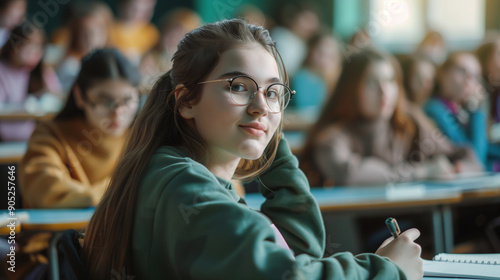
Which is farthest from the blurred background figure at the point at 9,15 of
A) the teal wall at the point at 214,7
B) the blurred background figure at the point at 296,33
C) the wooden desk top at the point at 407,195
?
the wooden desk top at the point at 407,195

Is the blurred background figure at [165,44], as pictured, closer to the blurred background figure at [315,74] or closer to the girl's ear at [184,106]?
the blurred background figure at [315,74]

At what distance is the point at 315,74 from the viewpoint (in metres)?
5.01

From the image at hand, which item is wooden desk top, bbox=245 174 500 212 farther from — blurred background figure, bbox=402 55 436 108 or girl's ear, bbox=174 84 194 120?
girl's ear, bbox=174 84 194 120

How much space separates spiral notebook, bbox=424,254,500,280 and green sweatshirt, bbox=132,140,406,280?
10.0 inches

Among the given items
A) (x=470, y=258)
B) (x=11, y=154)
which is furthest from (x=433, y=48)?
(x=470, y=258)

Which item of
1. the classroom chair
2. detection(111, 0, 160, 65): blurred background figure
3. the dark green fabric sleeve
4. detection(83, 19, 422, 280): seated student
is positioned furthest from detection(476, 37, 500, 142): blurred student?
the classroom chair

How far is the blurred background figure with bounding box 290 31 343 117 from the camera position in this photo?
16.3ft

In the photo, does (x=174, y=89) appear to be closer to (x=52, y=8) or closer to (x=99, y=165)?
(x=99, y=165)

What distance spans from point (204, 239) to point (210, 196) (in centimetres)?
6

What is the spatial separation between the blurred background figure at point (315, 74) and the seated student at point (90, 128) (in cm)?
247

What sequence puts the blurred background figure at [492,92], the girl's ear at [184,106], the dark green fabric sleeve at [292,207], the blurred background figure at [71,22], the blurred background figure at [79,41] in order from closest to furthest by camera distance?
the girl's ear at [184,106], the dark green fabric sleeve at [292,207], the blurred background figure at [492,92], the blurred background figure at [79,41], the blurred background figure at [71,22]

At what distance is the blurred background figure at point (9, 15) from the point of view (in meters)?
4.59

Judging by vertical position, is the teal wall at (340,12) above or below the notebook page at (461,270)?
below

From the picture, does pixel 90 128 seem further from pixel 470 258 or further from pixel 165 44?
pixel 165 44
